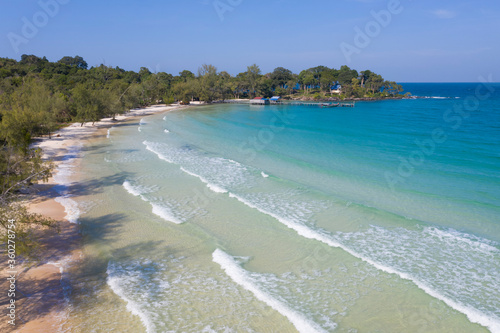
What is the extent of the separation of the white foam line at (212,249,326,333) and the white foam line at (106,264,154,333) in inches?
121

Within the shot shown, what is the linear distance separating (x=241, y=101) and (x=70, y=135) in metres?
74.4

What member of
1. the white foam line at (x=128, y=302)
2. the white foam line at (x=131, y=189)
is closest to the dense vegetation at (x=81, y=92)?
the white foam line at (x=128, y=302)

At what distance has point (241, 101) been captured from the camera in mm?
107312

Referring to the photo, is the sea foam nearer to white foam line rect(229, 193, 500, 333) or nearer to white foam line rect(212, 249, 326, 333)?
white foam line rect(212, 249, 326, 333)

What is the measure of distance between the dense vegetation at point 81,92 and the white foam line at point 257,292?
6.02 m

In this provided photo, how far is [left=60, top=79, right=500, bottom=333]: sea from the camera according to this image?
9.06 metres

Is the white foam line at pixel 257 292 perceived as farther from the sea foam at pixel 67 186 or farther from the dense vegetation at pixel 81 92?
the sea foam at pixel 67 186

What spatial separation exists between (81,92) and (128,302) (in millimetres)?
40185

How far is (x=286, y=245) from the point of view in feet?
42.5

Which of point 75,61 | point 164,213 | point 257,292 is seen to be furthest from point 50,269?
point 75,61

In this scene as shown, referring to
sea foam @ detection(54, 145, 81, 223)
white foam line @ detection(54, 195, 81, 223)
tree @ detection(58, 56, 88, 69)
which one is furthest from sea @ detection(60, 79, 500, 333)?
tree @ detection(58, 56, 88, 69)

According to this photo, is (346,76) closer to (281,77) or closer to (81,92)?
(281,77)

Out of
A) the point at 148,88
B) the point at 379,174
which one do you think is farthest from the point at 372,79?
the point at 379,174

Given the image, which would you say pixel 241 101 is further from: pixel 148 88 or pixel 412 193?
pixel 412 193
